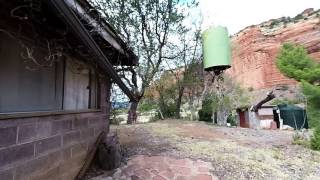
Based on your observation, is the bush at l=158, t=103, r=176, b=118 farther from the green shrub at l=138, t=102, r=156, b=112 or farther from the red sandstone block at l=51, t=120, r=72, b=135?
the red sandstone block at l=51, t=120, r=72, b=135

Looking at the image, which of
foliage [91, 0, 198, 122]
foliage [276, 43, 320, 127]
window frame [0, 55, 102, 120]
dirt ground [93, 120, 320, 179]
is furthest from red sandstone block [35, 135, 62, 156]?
foliage [91, 0, 198, 122]

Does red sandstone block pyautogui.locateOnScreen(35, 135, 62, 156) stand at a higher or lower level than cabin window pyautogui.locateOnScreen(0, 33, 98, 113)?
lower

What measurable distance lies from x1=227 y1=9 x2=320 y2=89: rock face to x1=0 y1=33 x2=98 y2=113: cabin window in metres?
25.9

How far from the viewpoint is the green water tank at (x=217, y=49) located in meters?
8.86

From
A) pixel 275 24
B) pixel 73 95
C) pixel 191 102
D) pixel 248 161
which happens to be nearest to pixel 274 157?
pixel 248 161

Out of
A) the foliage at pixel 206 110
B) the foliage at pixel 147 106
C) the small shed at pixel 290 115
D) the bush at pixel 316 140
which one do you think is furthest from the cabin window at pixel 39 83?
the small shed at pixel 290 115

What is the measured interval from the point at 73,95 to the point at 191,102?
1100cm

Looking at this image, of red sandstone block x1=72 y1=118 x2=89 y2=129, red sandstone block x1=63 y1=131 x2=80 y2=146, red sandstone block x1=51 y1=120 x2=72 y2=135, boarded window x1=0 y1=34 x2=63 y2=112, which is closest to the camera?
boarded window x1=0 y1=34 x2=63 y2=112

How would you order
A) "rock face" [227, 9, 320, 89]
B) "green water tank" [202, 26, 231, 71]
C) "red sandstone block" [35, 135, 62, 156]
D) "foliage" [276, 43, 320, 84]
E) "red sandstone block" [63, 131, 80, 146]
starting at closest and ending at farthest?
"red sandstone block" [35, 135, 62, 156]
"red sandstone block" [63, 131, 80, 146]
"foliage" [276, 43, 320, 84]
"green water tank" [202, 26, 231, 71]
"rock face" [227, 9, 320, 89]

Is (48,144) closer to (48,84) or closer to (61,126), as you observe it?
(61,126)

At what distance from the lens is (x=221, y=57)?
349 inches

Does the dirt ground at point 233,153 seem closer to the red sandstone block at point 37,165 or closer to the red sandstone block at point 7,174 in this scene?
the red sandstone block at point 37,165

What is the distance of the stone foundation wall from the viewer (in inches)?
95.5

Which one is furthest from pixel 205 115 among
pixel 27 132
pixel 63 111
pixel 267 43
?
pixel 267 43
